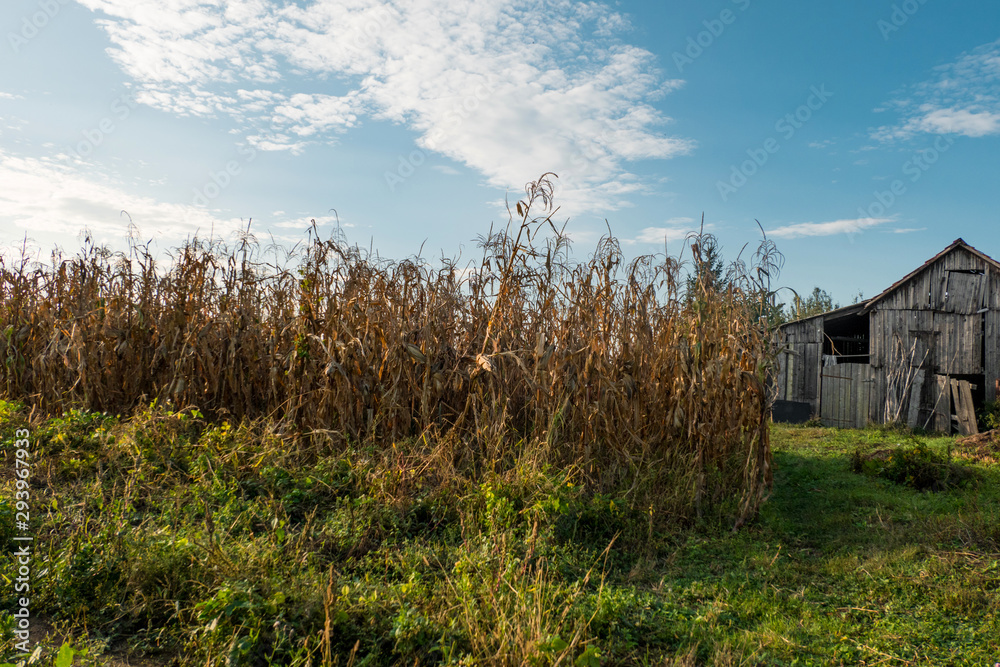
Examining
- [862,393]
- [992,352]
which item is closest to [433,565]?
[862,393]

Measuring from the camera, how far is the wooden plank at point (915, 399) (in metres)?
15.7

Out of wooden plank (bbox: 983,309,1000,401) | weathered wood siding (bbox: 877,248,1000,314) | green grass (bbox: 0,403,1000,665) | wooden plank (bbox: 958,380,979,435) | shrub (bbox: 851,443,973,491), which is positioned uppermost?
weathered wood siding (bbox: 877,248,1000,314)

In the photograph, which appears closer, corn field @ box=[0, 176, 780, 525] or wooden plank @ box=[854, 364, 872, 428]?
corn field @ box=[0, 176, 780, 525]

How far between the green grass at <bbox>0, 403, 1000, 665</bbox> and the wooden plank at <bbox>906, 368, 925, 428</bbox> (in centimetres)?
1053

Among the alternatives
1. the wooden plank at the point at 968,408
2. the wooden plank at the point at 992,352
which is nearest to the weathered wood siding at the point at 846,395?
the wooden plank at the point at 968,408

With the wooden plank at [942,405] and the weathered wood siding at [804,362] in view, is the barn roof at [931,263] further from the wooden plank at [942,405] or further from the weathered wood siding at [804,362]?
the wooden plank at [942,405]

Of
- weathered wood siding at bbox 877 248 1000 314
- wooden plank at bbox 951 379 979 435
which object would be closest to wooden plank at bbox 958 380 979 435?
wooden plank at bbox 951 379 979 435

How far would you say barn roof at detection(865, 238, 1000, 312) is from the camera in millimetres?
14842

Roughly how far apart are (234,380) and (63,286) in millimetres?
3345

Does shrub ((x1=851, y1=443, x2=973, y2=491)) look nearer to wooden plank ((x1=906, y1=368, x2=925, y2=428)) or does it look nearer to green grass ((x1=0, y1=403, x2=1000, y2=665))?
green grass ((x1=0, y1=403, x2=1000, y2=665))

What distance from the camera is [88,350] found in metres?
7.27

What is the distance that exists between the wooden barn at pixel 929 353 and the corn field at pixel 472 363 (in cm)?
1130

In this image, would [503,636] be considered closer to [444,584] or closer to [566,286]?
[444,584]

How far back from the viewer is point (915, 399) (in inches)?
620
